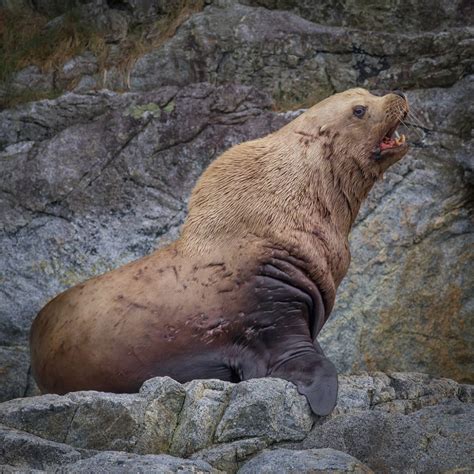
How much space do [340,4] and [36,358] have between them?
4.42 m

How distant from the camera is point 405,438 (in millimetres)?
5738

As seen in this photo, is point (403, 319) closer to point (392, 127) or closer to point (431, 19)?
point (392, 127)

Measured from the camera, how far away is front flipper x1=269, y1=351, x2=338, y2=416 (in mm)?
6301

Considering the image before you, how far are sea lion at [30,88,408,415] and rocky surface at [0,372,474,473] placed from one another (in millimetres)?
792

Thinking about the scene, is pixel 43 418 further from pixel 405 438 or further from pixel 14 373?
pixel 14 373

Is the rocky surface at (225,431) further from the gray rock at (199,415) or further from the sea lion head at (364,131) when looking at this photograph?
the sea lion head at (364,131)

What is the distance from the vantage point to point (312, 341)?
7.39m

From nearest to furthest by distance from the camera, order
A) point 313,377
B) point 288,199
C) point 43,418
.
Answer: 1. point 43,418
2. point 313,377
3. point 288,199

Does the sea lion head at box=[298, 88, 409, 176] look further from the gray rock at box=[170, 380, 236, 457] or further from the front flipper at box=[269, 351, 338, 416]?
the gray rock at box=[170, 380, 236, 457]

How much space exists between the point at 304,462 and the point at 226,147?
15.5 ft

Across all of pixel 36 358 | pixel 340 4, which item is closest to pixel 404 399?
pixel 36 358

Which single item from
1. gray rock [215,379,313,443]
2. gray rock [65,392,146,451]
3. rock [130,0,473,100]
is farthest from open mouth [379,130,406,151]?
gray rock [65,392,146,451]

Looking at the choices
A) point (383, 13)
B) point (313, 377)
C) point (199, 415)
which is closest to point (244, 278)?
point (313, 377)

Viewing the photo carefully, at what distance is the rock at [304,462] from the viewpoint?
512 centimetres
